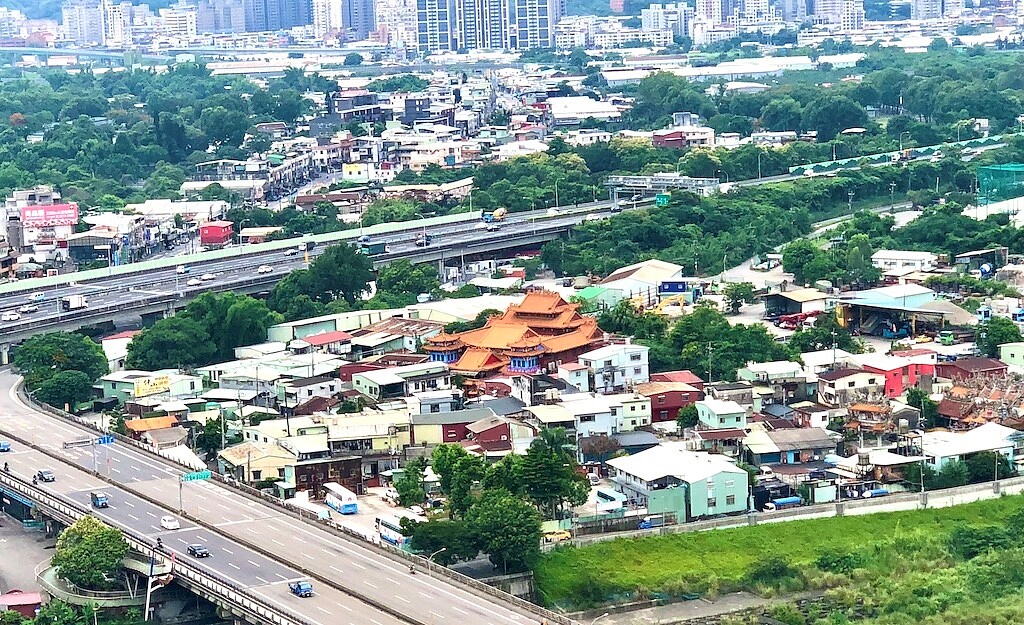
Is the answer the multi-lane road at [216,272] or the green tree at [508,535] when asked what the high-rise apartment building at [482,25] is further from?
the green tree at [508,535]

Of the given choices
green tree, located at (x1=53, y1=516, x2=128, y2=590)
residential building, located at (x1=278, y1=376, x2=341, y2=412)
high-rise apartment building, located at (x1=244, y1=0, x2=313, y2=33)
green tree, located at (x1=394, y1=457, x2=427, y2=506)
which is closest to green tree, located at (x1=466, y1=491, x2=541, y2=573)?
green tree, located at (x1=394, y1=457, x2=427, y2=506)

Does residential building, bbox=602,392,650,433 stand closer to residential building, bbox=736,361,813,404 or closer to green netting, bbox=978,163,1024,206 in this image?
residential building, bbox=736,361,813,404

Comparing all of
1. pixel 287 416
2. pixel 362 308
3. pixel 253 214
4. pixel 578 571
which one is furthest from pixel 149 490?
pixel 253 214

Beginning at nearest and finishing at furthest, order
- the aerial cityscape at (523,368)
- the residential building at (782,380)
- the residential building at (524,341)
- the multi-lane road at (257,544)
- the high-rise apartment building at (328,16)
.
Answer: the multi-lane road at (257,544)
the aerial cityscape at (523,368)
the residential building at (782,380)
the residential building at (524,341)
the high-rise apartment building at (328,16)

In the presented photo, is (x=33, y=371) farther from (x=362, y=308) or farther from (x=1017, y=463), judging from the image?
(x=1017, y=463)

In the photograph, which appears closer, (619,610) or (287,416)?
(619,610)

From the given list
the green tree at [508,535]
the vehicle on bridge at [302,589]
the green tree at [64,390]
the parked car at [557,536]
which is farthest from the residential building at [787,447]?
the green tree at [64,390]
